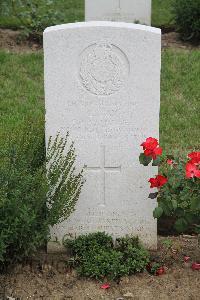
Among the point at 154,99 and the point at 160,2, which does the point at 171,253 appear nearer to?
the point at 154,99

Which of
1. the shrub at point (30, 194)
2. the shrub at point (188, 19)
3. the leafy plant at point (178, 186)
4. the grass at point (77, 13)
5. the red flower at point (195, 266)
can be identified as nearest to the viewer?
the shrub at point (30, 194)

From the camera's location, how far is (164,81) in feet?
25.5

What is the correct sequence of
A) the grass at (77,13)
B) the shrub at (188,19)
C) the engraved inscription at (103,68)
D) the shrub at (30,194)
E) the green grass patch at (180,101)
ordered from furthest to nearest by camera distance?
the grass at (77,13)
the shrub at (188,19)
the green grass patch at (180,101)
the engraved inscription at (103,68)
the shrub at (30,194)

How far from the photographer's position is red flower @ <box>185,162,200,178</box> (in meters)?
3.93

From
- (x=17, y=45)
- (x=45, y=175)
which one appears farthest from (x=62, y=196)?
(x=17, y=45)

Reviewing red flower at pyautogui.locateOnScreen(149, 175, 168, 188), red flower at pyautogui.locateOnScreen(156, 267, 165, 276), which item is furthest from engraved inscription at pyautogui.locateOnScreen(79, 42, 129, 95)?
red flower at pyautogui.locateOnScreen(156, 267, 165, 276)

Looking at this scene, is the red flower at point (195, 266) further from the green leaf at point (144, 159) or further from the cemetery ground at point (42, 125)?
the green leaf at point (144, 159)

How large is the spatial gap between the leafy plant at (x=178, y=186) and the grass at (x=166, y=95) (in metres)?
Answer: 1.86

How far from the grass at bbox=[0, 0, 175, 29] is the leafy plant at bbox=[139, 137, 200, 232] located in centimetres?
550

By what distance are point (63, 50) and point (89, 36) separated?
16cm

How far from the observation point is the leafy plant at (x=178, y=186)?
403 centimetres

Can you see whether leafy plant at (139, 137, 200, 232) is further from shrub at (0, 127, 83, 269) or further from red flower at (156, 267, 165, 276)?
shrub at (0, 127, 83, 269)

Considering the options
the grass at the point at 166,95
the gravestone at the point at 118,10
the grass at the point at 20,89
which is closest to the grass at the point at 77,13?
the gravestone at the point at 118,10

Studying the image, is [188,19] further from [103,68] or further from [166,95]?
[103,68]
